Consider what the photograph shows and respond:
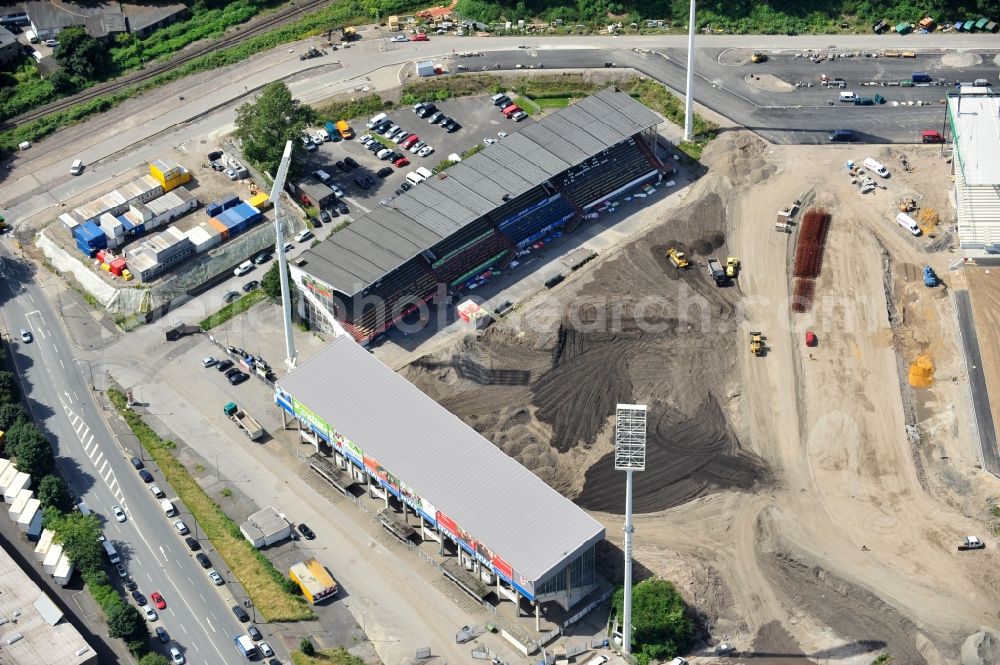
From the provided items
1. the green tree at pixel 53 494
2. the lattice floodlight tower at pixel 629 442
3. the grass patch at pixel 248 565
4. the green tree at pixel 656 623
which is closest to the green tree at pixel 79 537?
the green tree at pixel 53 494

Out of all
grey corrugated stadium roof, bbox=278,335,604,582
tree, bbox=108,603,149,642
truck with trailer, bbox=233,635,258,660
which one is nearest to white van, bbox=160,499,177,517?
tree, bbox=108,603,149,642

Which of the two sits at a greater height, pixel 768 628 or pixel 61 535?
pixel 61 535

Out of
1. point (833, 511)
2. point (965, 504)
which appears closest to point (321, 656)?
point (833, 511)

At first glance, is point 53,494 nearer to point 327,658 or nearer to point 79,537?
point 79,537

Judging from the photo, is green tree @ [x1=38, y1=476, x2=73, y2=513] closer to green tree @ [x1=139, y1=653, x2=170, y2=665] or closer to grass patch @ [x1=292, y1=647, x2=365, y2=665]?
green tree @ [x1=139, y1=653, x2=170, y2=665]

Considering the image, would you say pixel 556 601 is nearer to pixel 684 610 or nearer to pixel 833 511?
pixel 684 610

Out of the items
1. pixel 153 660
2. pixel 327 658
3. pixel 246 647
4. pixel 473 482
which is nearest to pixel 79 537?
pixel 153 660

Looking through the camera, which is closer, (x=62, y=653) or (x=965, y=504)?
(x=62, y=653)
